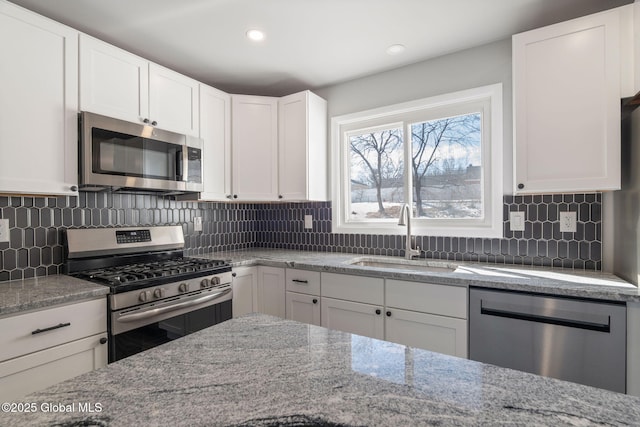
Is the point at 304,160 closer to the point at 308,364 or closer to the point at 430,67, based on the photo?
the point at 430,67

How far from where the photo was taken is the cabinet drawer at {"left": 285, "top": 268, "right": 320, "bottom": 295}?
7.60ft

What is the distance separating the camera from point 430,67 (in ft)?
8.20

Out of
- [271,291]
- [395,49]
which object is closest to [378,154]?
[395,49]

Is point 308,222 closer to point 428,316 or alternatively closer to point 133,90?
point 428,316

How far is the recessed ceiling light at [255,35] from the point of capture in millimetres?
2104

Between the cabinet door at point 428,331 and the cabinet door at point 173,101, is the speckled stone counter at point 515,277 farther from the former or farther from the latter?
the cabinet door at point 173,101

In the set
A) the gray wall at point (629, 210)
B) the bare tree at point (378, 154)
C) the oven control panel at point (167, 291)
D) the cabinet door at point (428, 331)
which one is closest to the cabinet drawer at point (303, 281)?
the oven control panel at point (167, 291)

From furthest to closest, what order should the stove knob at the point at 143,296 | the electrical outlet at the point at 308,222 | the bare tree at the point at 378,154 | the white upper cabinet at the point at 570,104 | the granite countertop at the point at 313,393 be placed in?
the electrical outlet at the point at 308,222 < the bare tree at the point at 378,154 < the stove knob at the point at 143,296 < the white upper cabinet at the point at 570,104 < the granite countertop at the point at 313,393

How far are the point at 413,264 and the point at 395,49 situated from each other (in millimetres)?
1575

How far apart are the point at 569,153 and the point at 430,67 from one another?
1.20 m

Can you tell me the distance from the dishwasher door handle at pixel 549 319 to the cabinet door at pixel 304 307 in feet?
3.54

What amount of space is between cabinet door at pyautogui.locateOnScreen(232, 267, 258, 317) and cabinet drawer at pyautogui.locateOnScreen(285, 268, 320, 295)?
31 centimetres

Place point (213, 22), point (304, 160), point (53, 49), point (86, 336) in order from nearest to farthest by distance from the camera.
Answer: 1. point (86, 336)
2. point (53, 49)
3. point (213, 22)
4. point (304, 160)

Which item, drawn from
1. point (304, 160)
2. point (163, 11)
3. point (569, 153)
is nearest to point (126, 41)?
point (163, 11)
